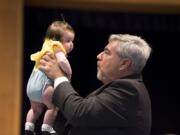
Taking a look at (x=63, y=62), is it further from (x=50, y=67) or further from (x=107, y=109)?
(x=107, y=109)

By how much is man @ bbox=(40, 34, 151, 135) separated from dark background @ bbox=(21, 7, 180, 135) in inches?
27.0

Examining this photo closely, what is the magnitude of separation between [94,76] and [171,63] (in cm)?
44

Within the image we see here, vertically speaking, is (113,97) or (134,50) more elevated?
(134,50)

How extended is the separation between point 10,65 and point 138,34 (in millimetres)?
584

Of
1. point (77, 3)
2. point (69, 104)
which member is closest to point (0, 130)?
point (77, 3)

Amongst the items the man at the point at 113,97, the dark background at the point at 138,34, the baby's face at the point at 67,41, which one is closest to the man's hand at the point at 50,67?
the man at the point at 113,97

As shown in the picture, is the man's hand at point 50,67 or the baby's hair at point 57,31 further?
the baby's hair at point 57,31

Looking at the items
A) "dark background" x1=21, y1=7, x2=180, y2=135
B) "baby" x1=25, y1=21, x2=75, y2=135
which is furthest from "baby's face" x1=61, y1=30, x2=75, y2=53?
"dark background" x1=21, y1=7, x2=180, y2=135

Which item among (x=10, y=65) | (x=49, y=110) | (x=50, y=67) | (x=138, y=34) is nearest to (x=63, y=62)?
(x=50, y=67)

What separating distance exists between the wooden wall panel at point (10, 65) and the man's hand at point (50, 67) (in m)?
0.81

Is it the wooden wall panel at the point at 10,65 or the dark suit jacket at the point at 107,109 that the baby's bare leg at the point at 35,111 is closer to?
the dark suit jacket at the point at 107,109

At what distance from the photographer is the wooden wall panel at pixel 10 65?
191cm

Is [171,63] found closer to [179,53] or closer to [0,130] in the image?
[179,53]

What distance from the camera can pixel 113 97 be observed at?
1116 mm
